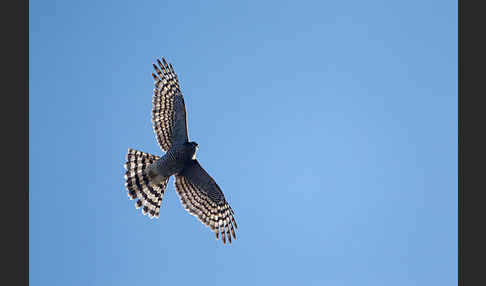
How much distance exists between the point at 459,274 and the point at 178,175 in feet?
19.8

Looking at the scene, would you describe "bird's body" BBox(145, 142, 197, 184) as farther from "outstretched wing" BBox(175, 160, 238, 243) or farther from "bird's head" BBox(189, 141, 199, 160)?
"outstretched wing" BBox(175, 160, 238, 243)

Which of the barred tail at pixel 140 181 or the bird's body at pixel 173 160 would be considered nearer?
the bird's body at pixel 173 160

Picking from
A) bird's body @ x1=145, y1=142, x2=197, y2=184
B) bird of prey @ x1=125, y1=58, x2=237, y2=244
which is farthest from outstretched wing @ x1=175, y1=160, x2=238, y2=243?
bird's body @ x1=145, y1=142, x2=197, y2=184

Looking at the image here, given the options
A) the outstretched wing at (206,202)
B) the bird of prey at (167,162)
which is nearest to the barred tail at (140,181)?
the bird of prey at (167,162)

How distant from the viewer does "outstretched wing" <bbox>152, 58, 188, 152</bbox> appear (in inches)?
472

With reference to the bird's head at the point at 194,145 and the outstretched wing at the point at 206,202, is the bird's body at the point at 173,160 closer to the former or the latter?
the bird's head at the point at 194,145

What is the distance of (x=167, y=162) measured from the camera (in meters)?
11.8

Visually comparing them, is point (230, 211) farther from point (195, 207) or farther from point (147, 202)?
point (147, 202)

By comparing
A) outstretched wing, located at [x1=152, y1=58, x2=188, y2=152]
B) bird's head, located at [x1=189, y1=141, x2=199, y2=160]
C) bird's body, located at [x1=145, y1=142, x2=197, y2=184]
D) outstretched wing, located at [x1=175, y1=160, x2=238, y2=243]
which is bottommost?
outstretched wing, located at [x1=175, y1=160, x2=238, y2=243]

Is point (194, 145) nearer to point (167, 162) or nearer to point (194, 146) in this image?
point (194, 146)

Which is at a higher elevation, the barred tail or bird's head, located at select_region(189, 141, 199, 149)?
bird's head, located at select_region(189, 141, 199, 149)

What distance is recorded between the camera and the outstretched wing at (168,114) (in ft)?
39.4

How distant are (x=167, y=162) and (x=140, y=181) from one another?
775 millimetres

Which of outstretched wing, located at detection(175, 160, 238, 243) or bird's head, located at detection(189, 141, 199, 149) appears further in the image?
outstretched wing, located at detection(175, 160, 238, 243)
